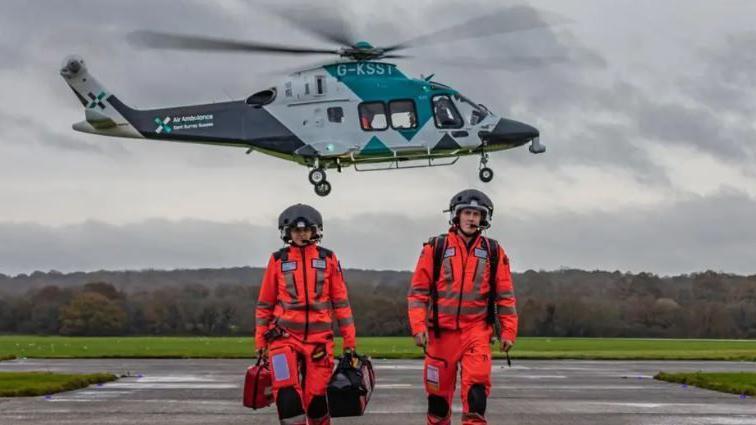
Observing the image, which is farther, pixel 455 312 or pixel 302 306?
pixel 302 306

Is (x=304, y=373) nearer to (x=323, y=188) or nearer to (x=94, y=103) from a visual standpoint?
(x=323, y=188)

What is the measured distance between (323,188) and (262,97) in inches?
122

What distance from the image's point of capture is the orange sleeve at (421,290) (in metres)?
10.8

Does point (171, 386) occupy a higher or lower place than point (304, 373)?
lower

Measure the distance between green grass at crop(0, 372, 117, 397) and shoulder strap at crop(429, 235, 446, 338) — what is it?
1005cm

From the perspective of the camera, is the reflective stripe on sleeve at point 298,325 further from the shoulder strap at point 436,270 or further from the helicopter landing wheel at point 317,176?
the helicopter landing wheel at point 317,176

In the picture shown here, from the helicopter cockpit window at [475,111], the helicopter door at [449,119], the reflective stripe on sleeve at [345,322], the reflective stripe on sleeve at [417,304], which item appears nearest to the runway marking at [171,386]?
the reflective stripe on sleeve at [345,322]

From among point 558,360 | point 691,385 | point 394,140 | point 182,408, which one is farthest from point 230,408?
point 558,360

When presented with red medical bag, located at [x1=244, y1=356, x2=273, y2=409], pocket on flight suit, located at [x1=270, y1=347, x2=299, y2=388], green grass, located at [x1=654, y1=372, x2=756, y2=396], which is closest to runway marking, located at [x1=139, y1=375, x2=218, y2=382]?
green grass, located at [x1=654, y1=372, x2=756, y2=396]

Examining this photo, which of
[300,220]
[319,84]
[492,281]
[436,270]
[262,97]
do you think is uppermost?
[319,84]

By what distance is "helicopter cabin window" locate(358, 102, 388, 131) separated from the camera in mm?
32500

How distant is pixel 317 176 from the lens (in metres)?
32.6

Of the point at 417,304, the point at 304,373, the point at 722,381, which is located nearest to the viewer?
the point at 417,304

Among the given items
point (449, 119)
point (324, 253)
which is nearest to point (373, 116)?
point (449, 119)
